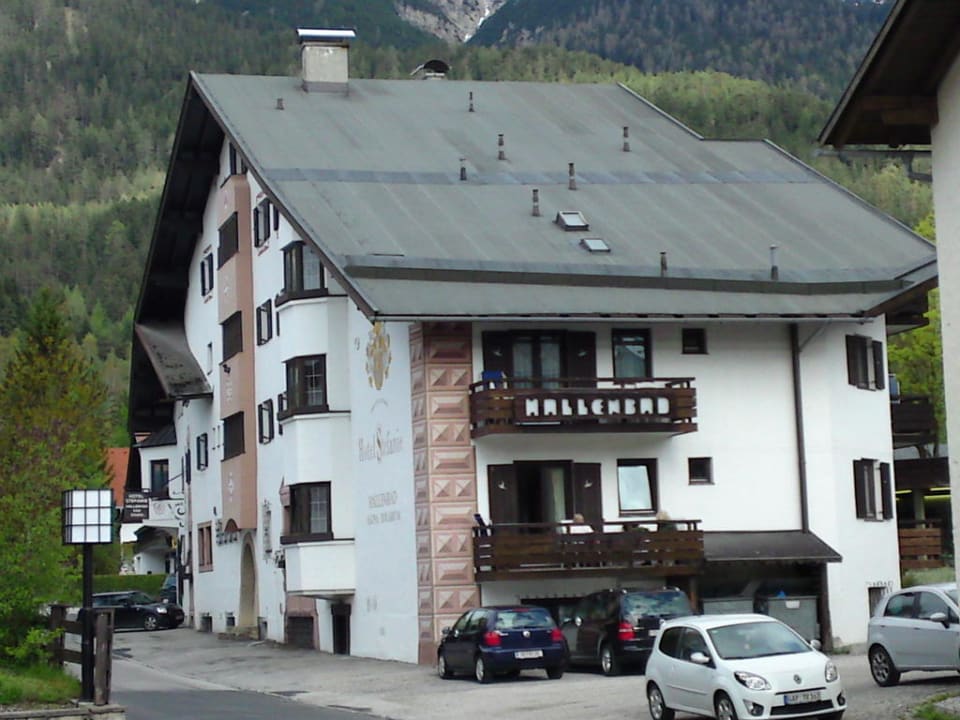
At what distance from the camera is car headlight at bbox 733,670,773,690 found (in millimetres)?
22906

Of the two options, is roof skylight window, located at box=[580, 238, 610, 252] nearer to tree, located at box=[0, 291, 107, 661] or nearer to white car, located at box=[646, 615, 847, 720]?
tree, located at box=[0, 291, 107, 661]

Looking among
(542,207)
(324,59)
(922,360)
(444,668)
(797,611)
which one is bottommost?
(444,668)

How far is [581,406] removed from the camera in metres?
38.2

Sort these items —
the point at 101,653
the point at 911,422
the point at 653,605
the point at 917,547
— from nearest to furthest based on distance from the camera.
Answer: the point at 101,653 < the point at 653,605 < the point at 917,547 < the point at 911,422

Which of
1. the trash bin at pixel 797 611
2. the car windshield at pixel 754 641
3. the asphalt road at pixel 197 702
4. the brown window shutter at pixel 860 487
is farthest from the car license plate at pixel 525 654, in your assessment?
the brown window shutter at pixel 860 487

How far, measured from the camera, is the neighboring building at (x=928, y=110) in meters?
19.9

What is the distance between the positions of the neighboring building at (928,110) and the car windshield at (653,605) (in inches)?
524

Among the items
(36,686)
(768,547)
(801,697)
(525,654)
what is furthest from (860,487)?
(36,686)

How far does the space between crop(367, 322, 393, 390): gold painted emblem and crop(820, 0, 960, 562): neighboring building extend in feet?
66.7

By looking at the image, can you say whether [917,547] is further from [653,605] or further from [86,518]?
[86,518]

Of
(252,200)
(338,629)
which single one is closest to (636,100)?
(252,200)

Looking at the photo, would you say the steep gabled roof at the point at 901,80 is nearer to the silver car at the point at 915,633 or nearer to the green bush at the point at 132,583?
the silver car at the point at 915,633

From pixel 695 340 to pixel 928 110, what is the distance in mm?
20257

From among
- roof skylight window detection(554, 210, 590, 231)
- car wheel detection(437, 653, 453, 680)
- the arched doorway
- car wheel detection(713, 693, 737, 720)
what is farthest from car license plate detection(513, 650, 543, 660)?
the arched doorway
